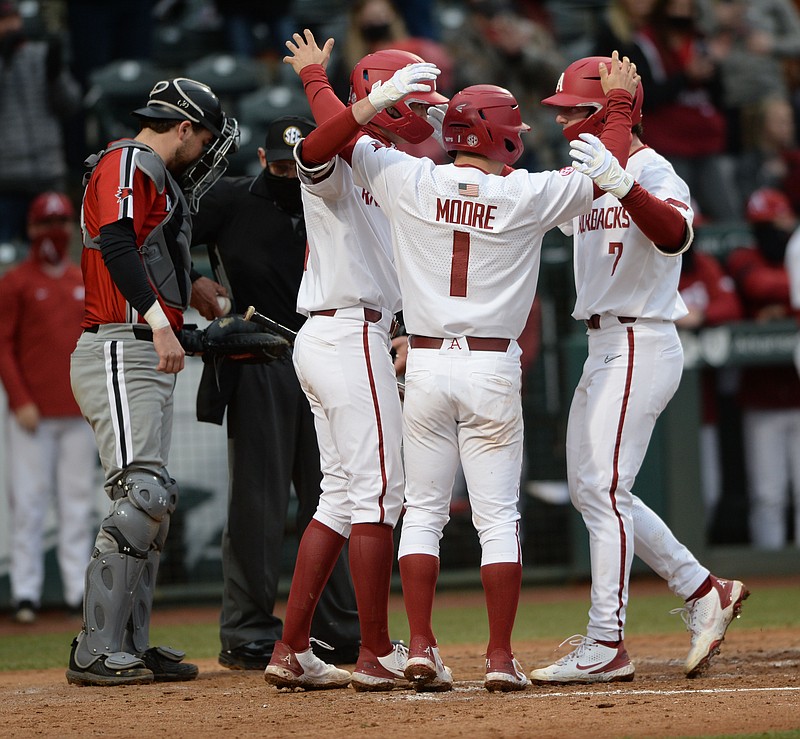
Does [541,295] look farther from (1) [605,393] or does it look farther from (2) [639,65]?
(1) [605,393]

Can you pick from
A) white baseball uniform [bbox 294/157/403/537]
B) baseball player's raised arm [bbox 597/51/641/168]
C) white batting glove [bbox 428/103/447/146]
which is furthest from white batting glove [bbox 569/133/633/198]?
white baseball uniform [bbox 294/157/403/537]

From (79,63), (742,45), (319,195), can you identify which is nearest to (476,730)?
(319,195)

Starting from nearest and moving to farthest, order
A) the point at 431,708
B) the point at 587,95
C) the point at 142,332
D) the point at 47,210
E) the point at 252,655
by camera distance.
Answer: the point at 431,708
the point at 587,95
the point at 142,332
the point at 252,655
the point at 47,210

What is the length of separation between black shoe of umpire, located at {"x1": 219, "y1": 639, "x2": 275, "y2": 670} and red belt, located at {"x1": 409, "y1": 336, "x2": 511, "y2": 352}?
1.61 meters

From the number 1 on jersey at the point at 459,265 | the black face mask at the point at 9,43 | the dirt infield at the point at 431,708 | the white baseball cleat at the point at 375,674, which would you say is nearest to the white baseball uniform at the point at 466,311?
the number 1 on jersey at the point at 459,265

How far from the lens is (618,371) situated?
4.78 metres

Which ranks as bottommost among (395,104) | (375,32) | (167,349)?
(167,349)

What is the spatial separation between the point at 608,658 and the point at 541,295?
4.43m

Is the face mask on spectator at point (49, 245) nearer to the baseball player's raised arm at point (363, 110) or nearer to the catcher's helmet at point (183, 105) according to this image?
the catcher's helmet at point (183, 105)

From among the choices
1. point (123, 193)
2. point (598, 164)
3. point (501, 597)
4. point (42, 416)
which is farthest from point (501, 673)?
point (42, 416)

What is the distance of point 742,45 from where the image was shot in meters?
11.6

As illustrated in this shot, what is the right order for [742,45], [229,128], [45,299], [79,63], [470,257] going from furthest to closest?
[742,45] < [79,63] < [45,299] < [229,128] < [470,257]

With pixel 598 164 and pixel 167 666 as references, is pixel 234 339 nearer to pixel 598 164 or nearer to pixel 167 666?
pixel 167 666

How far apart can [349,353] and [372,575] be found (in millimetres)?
738
